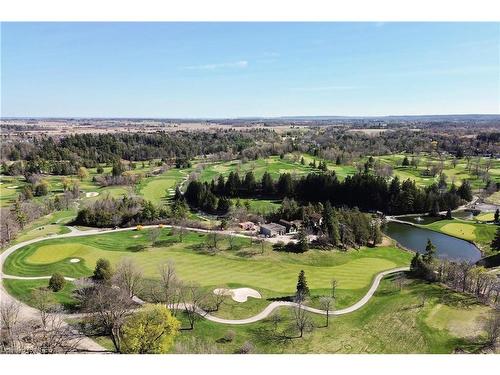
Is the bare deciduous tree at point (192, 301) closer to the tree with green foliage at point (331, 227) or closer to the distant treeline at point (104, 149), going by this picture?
the tree with green foliage at point (331, 227)

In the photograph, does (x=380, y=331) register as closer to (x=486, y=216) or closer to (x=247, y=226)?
→ (x=247, y=226)

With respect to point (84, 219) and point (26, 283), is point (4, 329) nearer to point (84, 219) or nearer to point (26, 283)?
point (26, 283)

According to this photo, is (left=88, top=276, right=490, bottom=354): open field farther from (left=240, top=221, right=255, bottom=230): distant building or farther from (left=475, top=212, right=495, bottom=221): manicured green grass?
(left=475, top=212, right=495, bottom=221): manicured green grass

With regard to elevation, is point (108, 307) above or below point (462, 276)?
above

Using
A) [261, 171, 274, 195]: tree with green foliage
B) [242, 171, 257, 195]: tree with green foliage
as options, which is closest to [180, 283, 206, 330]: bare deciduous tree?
[242, 171, 257, 195]: tree with green foliage

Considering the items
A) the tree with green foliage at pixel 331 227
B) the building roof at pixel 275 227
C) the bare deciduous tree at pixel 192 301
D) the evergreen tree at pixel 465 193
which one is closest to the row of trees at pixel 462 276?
the tree with green foliage at pixel 331 227

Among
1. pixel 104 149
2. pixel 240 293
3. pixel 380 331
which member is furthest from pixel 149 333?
pixel 104 149
